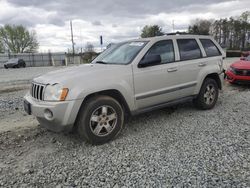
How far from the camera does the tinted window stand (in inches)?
168

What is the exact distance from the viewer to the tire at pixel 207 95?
508 centimetres

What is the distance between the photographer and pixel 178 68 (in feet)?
14.7

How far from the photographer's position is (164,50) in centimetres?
444

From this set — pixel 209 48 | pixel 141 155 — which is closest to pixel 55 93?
pixel 141 155

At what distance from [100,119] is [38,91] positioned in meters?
1.09

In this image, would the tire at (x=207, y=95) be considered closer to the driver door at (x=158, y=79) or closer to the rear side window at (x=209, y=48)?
the rear side window at (x=209, y=48)

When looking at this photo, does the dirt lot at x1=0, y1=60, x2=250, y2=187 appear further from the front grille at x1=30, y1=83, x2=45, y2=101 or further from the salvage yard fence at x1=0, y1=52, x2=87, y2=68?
the salvage yard fence at x1=0, y1=52, x2=87, y2=68

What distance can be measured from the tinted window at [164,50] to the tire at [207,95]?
1.19 m

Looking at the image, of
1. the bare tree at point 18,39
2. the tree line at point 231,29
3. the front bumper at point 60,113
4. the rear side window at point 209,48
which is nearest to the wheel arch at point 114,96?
the front bumper at point 60,113

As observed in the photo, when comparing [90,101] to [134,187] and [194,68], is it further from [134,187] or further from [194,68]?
[194,68]

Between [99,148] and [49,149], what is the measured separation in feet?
2.67

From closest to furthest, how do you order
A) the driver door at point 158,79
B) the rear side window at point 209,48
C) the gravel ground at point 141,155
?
the gravel ground at point 141,155
the driver door at point 158,79
the rear side window at point 209,48

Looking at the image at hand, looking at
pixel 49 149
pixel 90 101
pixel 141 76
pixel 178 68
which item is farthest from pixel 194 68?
pixel 49 149

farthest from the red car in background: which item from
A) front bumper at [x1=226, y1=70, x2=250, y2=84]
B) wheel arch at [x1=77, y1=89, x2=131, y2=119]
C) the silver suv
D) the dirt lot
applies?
wheel arch at [x1=77, y1=89, x2=131, y2=119]
